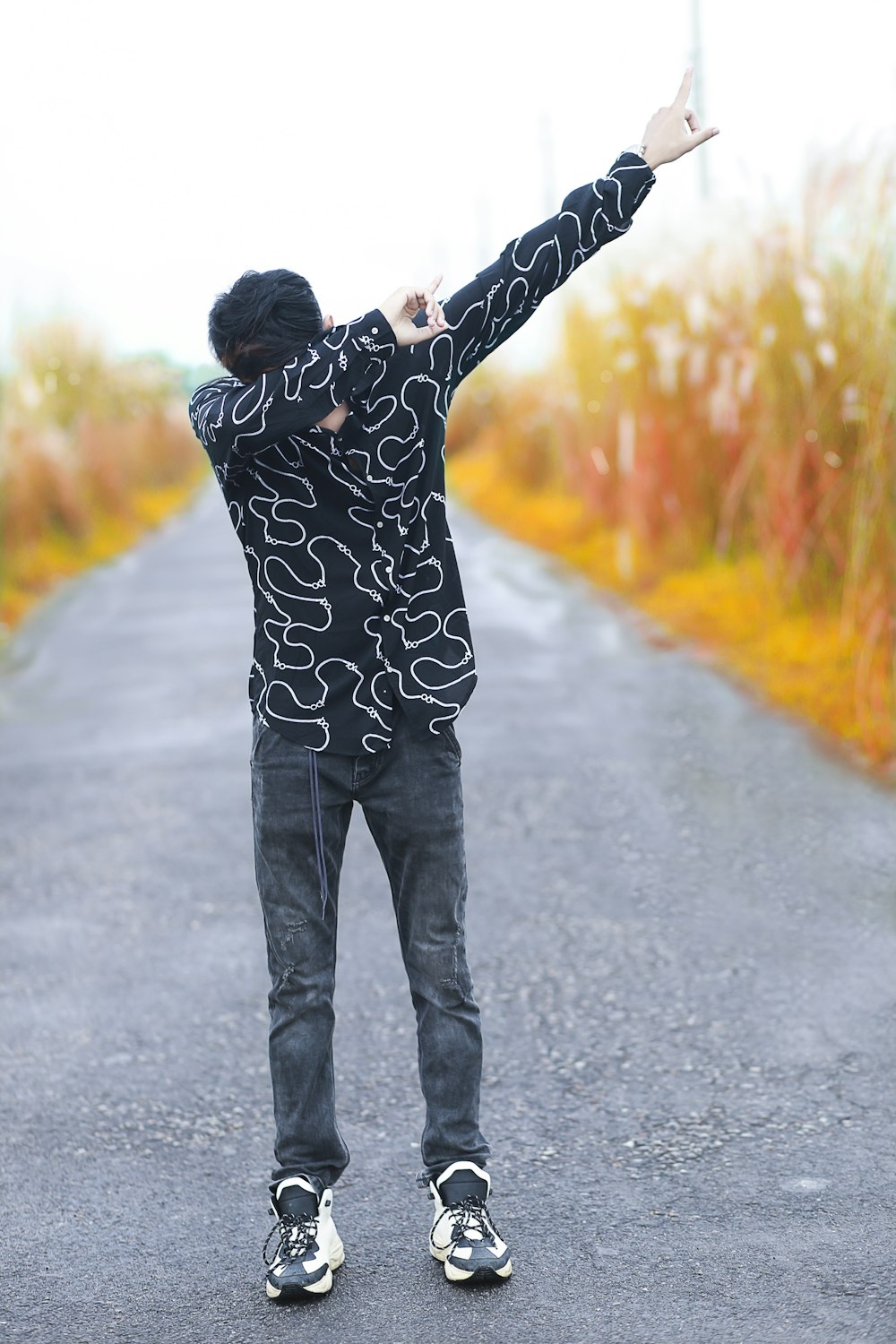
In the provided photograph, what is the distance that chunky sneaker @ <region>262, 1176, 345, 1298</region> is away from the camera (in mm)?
2832

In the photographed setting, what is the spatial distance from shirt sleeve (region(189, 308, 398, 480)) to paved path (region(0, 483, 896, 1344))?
1.45m

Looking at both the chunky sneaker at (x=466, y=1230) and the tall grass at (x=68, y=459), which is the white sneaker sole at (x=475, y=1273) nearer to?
the chunky sneaker at (x=466, y=1230)

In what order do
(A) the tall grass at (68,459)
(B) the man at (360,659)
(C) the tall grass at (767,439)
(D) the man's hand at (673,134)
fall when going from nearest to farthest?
(B) the man at (360,659) → (D) the man's hand at (673,134) → (C) the tall grass at (767,439) → (A) the tall grass at (68,459)

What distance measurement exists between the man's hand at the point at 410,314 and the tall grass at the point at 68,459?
9.20 metres

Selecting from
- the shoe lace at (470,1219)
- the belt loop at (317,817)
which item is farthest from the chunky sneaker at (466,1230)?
the belt loop at (317,817)

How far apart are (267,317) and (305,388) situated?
17 centimetres

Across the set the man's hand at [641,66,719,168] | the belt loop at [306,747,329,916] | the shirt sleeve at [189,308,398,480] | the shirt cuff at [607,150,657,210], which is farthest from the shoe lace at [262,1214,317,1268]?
the man's hand at [641,66,719,168]

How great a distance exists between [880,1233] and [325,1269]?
3.13ft

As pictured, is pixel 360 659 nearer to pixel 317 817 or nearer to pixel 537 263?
pixel 317 817

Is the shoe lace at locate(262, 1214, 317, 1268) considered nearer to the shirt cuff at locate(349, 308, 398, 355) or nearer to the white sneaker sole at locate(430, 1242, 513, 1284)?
the white sneaker sole at locate(430, 1242, 513, 1284)

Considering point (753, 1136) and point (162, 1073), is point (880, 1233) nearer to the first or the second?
point (753, 1136)

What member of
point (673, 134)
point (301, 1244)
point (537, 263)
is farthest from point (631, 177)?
point (301, 1244)

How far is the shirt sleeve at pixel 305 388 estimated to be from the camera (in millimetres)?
2662

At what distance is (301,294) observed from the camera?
277cm
